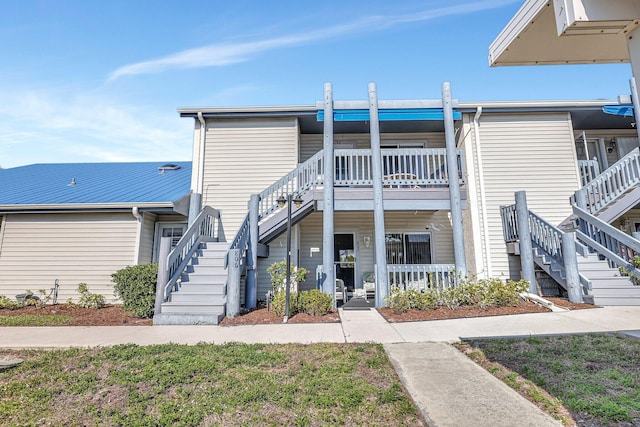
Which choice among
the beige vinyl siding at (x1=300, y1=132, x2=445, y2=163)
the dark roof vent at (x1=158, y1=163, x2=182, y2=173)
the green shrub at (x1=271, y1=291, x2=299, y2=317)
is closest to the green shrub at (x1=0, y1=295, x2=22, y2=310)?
the dark roof vent at (x1=158, y1=163, x2=182, y2=173)

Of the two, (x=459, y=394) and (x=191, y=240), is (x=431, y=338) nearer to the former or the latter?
(x=459, y=394)

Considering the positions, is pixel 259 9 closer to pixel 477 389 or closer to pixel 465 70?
pixel 465 70

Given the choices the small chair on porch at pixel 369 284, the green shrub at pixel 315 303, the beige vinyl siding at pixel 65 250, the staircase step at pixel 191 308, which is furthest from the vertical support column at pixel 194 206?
the small chair on porch at pixel 369 284

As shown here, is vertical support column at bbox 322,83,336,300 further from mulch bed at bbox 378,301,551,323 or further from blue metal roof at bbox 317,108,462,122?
mulch bed at bbox 378,301,551,323

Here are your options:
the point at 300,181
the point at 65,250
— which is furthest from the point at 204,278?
the point at 65,250

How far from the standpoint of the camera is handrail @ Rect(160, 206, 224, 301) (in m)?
7.13

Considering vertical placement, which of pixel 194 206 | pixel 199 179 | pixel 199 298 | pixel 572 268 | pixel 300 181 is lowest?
pixel 199 298

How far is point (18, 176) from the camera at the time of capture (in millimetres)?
12812

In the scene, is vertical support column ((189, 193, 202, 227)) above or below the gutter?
below

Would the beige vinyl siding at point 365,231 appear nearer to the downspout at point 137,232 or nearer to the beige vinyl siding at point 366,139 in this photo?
the beige vinyl siding at point 366,139

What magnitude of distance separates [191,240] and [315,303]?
12.1 feet

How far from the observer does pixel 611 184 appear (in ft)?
31.6

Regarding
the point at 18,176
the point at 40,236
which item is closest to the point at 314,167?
the point at 40,236

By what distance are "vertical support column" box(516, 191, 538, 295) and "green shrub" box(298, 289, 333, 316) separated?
5661 millimetres
